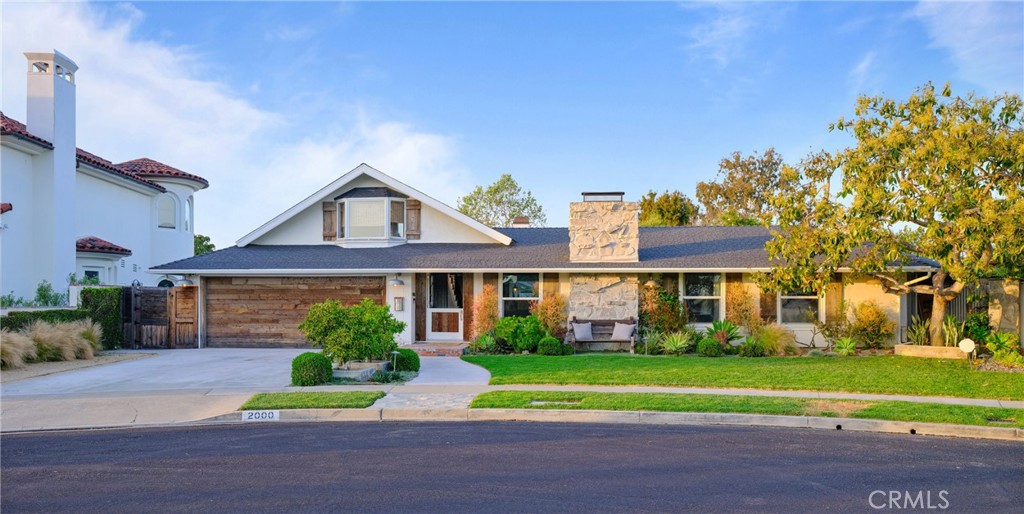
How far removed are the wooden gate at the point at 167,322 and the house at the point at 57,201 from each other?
10.3 ft

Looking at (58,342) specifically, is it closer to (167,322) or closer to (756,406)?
(167,322)

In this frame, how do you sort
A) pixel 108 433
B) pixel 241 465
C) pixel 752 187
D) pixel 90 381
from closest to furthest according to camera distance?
1. pixel 241 465
2. pixel 108 433
3. pixel 90 381
4. pixel 752 187

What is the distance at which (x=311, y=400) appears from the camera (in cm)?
1139

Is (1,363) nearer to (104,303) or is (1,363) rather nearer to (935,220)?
(104,303)

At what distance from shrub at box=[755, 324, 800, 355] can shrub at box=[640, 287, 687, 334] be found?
7.04 ft

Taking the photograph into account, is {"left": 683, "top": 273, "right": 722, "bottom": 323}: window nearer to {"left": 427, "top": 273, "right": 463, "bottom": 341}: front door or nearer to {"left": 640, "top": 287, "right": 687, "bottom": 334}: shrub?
{"left": 640, "top": 287, "right": 687, "bottom": 334}: shrub

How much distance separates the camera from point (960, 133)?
48.8 ft

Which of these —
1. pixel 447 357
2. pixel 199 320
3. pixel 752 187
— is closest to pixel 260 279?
pixel 199 320

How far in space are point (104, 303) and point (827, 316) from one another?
2052 cm

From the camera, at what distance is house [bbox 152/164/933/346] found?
20141 millimetres

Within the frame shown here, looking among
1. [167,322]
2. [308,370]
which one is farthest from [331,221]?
[308,370]

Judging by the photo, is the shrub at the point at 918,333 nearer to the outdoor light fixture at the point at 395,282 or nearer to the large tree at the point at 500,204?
the outdoor light fixture at the point at 395,282

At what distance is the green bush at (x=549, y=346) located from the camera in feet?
60.9

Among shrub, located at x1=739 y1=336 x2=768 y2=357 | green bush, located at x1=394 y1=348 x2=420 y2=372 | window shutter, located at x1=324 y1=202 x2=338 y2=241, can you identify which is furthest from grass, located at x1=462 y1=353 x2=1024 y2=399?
window shutter, located at x1=324 y1=202 x2=338 y2=241
